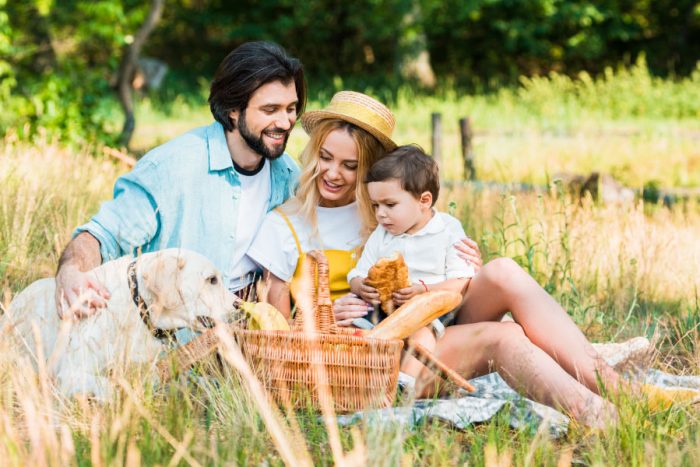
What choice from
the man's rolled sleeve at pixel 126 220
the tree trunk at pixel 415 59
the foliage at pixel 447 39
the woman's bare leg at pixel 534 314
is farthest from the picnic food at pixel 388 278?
the tree trunk at pixel 415 59

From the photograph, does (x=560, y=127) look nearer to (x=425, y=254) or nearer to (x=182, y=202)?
(x=425, y=254)

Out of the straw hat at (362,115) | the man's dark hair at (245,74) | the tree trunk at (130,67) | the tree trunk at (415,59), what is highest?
the tree trunk at (415,59)

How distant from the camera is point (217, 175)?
411 cm

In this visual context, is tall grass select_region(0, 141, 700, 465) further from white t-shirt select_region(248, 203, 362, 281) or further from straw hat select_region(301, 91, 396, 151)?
straw hat select_region(301, 91, 396, 151)

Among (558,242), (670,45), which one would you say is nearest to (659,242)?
(558,242)

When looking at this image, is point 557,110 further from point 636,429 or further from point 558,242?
point 636,429

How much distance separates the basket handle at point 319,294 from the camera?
333cm

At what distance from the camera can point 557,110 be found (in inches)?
697

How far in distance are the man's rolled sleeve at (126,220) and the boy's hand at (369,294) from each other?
1.00m

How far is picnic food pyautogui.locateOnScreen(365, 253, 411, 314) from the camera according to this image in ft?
11.4

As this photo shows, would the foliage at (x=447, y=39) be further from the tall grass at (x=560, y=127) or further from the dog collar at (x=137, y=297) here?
the dog collar at (x=137, y=297)

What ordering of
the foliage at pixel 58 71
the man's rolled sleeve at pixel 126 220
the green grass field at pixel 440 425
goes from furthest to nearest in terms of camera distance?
the foliage at pixel 58 71, the man's rolled sleeve at pixel 126 220, the green grass field at pixel 440 425

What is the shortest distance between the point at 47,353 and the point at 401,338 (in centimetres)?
147

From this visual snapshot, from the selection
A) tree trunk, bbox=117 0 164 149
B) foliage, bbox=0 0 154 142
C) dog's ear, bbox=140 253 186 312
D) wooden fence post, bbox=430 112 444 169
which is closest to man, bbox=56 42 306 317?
dog's ear, bbox=140 253 186 312
